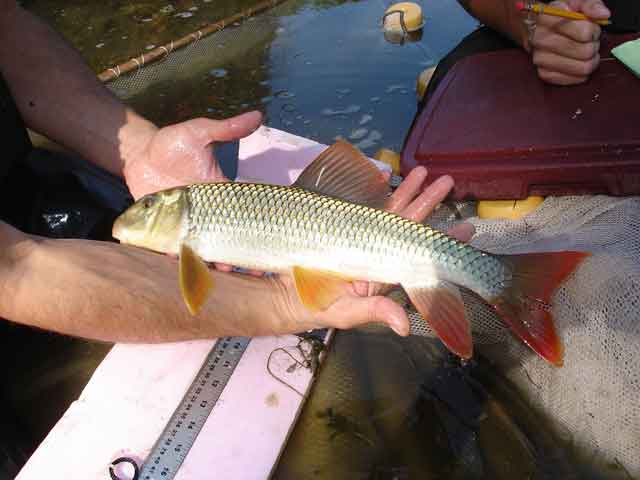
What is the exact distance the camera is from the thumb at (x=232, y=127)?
2273 mm

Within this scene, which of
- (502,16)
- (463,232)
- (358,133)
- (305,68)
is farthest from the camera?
(305,68)

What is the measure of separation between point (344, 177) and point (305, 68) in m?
3.02

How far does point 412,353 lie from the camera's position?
235cm

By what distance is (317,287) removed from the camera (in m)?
1.81

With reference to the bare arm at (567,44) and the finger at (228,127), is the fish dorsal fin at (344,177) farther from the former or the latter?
the bare arm at (567,44)

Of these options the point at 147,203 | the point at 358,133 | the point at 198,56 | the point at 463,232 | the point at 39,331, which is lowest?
the point at 358,133

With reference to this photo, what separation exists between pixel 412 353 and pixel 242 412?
81 cm

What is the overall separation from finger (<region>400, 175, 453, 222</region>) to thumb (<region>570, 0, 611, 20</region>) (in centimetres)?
119

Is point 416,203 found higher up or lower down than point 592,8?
lower down

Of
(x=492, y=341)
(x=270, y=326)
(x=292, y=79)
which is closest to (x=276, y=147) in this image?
(x=270, y=326)

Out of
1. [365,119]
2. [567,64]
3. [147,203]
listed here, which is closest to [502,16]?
[567,64]

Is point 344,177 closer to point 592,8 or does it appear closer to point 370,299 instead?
point 370,299

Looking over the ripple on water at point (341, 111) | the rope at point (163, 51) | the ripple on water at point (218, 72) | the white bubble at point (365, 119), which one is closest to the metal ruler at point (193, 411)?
the white bubble at point (365, 119)

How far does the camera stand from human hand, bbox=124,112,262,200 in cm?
232
